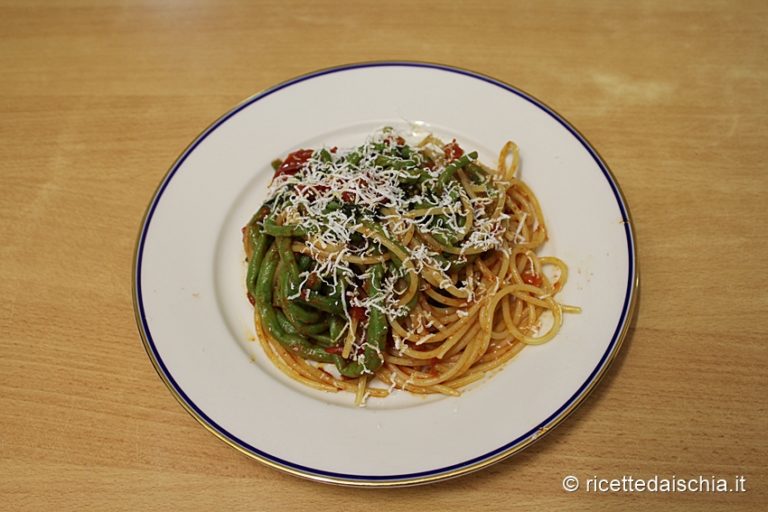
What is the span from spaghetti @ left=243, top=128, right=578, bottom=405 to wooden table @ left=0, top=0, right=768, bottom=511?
0.41 m

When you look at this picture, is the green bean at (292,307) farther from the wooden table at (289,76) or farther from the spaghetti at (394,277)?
the wooden table at (289,76)

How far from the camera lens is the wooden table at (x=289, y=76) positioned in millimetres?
2039

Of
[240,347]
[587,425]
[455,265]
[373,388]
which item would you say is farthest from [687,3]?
[240,347]

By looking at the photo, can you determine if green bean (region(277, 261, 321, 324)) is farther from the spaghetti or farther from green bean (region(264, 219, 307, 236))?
green bean (region(264, 219, 307, 236))

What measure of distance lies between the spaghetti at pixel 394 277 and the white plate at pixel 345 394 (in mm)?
114

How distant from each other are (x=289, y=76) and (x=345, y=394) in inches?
75.7

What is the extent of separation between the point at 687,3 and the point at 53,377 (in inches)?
148

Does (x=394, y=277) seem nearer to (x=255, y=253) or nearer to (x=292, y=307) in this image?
(x=292, y=307)

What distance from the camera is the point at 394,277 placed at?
229 cm

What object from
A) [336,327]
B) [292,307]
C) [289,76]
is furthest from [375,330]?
[289,76]

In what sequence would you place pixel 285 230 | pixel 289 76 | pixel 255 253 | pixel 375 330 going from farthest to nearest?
pixel 289 76 < pixel 255 253 < pixel 285 230 < pixel 375 330

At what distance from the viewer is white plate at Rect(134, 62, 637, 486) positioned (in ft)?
6.30

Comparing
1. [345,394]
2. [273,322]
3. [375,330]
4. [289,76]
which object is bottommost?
[273,322]

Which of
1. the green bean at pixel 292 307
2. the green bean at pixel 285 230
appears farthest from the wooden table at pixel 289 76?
the green bean at pixel 285 230
